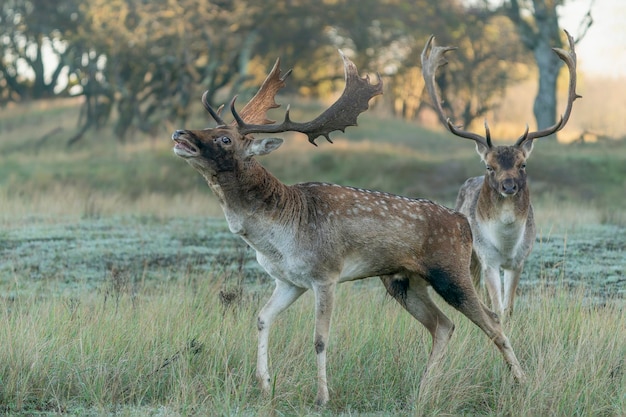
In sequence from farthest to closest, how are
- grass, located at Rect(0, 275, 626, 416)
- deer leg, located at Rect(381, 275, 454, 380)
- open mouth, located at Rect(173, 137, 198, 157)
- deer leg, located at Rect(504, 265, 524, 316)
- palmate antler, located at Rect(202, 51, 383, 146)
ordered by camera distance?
deer leg, located at Rect(504, 265, 524, 316)
palmate antler, located at Rect(202, 51, 383, 146)
deer leg, located at Rect(381, 275, 454, 380)
grass, located at Rect(0, 275, 626, 416)
open mouth, located at Rect(173, 137, 198, 157)

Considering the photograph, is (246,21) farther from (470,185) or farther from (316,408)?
(316,408)

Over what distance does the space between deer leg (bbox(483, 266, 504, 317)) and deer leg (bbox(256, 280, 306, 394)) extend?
2.42 meters

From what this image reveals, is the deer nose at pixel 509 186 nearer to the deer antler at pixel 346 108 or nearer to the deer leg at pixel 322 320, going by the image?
the deer antler at pixel 346 108

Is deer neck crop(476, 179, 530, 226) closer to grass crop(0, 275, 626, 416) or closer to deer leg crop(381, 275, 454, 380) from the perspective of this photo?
grass crop(0, 275, 626, 416)

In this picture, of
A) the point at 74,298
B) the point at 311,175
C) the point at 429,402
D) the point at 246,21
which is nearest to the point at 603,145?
the point at 311,175

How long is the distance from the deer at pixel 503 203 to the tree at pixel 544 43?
18620 mm

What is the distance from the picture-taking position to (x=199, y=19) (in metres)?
30.2

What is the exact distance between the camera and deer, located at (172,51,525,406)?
7281 mm

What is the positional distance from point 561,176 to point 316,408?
16086mm

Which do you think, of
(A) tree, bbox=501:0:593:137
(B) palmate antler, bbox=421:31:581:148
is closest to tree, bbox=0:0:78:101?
(A) tree, bbox=501:0:593:137

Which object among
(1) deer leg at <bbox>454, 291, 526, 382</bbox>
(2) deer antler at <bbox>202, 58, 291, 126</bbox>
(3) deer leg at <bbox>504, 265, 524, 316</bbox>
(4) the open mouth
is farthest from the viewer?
(3) deer leg at <bbox>504, 265, 524, 316</bbox>

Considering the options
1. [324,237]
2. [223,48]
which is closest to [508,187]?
[324,237]

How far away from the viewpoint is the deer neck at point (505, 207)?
31.5 feet

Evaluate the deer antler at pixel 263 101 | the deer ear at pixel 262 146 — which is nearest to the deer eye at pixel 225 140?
the deer ear at pixel 262 146
